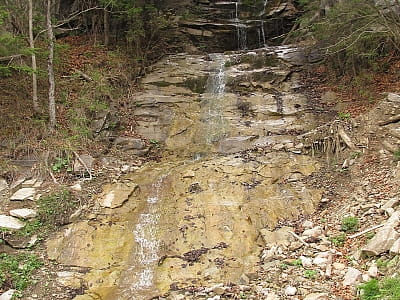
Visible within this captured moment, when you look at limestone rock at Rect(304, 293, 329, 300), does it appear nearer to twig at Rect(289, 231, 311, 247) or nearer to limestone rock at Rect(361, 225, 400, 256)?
limestone rock at Rect(361, 225, 400, 256)

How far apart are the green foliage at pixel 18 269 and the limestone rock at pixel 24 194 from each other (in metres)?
1.39

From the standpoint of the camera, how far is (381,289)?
13.6 feet

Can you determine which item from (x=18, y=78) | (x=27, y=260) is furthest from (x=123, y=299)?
(x=18, y=78)

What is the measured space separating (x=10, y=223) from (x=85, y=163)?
230 cm

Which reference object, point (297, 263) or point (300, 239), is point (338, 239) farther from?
point (297, 263)

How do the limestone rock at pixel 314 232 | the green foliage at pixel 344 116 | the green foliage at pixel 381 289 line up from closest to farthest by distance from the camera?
the green foliage at pixel 381 289 < the limestone rock at pixel 314 232 < the green foliage at pixel 344 116

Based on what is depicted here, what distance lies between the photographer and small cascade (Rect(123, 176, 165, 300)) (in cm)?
593

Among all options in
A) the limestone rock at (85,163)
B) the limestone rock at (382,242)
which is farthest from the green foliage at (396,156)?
the limestone rock at (85,163)

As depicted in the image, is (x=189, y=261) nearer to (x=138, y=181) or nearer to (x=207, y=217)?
(x=207, y=217)

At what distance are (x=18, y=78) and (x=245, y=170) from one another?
22.3 ft

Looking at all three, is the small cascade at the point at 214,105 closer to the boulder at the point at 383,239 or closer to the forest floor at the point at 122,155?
the forest floor at the point at 122,155

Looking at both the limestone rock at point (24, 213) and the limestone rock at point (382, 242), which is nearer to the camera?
the limestone rock at point (382, 242)

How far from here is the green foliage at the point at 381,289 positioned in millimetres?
3949

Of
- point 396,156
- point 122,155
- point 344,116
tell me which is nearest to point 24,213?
point 122,155
